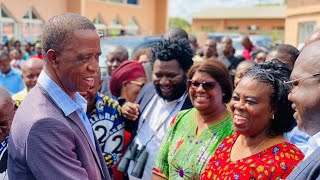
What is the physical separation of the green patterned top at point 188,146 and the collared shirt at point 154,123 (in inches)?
13.2

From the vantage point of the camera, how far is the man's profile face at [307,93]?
1.69 meters

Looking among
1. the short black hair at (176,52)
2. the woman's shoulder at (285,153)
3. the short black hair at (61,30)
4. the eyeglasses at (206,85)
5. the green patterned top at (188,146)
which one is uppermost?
the short black hair at (61,30)

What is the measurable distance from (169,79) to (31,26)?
1119 cm

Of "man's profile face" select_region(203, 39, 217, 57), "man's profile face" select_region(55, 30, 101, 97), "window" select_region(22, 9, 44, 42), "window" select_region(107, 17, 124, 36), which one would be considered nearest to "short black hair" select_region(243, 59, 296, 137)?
"man's profile face" select_region(55, 30, 101, 97)

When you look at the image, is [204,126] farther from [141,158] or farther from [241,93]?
[141,158]

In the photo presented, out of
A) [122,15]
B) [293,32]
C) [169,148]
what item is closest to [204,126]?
[169,148]

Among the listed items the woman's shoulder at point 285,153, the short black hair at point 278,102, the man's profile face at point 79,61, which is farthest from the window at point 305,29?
the man's profile face at point 79,61

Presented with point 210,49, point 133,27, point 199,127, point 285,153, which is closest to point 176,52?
point 199,127

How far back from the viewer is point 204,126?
2611 millimetres

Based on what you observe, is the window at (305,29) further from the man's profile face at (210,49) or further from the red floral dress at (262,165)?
the red floral dress at (262,165)

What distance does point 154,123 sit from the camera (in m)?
3.16

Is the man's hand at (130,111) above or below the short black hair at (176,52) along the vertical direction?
below

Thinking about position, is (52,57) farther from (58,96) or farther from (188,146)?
(188,146)

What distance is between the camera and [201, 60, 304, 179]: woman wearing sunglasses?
210 centimetres
